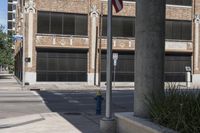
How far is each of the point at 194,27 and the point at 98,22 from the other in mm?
11046

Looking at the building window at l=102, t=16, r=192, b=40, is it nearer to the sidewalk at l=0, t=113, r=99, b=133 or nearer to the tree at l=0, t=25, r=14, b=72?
the tree at l=0, t=25, r=14, b=72

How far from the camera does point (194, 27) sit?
4647 centimetres

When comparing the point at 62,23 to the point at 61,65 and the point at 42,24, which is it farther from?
the point at 61,65

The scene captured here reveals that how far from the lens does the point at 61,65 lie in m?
41.5

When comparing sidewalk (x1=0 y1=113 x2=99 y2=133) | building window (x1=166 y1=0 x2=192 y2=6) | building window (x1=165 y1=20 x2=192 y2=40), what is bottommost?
sidewalk (x1=0 y1=113 x2=99 y2=133)

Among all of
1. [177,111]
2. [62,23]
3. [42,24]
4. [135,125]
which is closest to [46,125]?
[135,125]

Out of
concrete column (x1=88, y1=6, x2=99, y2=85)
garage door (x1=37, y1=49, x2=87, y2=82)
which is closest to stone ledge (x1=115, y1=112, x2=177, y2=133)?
garage door (x1=37, y1=49, x2=87, y2=82)

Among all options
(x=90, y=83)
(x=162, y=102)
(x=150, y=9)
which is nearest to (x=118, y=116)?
(x=162, y=102)

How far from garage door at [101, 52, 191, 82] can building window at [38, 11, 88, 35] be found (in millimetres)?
3634

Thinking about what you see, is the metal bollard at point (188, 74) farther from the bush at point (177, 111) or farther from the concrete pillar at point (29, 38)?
the bush at point (177, 111)

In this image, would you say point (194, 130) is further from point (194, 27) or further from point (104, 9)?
point (194, 27)

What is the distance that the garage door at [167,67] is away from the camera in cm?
4375

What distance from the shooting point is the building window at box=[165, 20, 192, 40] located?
149 feet

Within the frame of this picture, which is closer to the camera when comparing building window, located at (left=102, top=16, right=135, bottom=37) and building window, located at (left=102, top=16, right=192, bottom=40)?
building window, located at (left=102, top=16, right=135, bottom=37)
